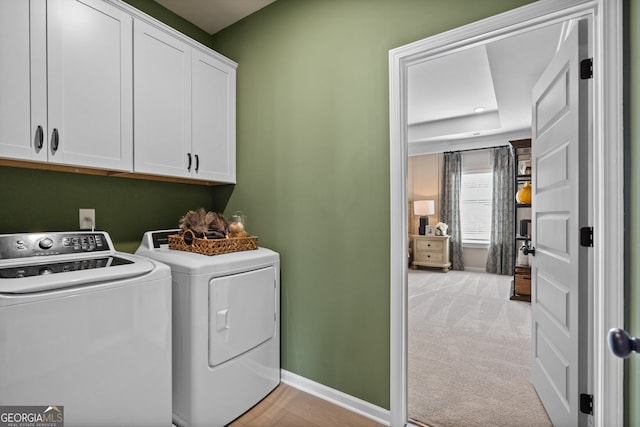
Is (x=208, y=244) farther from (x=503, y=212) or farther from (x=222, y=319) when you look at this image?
(x=503, y=212)

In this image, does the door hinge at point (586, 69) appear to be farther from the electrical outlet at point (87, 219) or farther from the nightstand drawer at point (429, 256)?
the nightstand drawer at point (429, 256)

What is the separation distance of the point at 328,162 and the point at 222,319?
43.6 inches

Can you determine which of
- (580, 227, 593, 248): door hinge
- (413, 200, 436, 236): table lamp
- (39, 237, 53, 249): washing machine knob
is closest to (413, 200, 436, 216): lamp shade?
(413, 200, 436, 236): table lamp

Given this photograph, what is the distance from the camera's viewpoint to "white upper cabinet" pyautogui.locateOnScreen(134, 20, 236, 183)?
6.20 ft

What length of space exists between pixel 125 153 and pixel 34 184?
503 mm

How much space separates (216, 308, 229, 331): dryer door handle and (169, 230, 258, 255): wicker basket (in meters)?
0.35

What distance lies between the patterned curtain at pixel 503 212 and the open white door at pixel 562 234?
4.19 metres

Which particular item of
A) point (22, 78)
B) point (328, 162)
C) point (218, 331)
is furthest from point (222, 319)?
point (22, 78)

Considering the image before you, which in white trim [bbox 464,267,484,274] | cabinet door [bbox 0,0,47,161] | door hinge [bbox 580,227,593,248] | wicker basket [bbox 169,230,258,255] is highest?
cabinet door [bbox 0,0,47,161]

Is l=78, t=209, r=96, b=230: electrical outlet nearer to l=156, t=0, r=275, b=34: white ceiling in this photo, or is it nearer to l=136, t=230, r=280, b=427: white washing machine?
l=136, t=230, r=280, b=427: white washing machine

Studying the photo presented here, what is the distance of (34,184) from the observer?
1758 mm

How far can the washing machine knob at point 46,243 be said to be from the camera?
1.64 m

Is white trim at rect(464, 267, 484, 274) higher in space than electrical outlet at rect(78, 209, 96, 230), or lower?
lower

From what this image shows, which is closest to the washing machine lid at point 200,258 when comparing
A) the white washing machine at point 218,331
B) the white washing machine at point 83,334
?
the white washing machine at point 218,331
